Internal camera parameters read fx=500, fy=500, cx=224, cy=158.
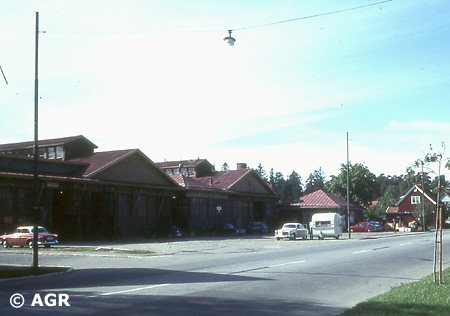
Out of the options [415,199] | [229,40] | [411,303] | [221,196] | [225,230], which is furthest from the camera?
[415,199]

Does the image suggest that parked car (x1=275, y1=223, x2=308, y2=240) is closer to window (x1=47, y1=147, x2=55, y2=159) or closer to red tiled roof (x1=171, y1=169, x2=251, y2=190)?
red tiled roof (x1=171, y1=169, x2=251, y2=190)

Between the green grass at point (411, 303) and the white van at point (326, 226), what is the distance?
1318 inches

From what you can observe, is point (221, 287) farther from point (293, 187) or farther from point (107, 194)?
point (293, 187)

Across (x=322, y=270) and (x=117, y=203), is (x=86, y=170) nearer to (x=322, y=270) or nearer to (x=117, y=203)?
(x=117, y=203)

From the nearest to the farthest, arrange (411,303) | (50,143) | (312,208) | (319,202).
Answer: (411,303), (50,143), (319,202), (312,208)

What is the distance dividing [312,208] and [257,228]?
1200cm

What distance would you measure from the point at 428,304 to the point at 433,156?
4.06 meters

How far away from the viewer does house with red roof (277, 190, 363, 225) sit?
68312 millimetres

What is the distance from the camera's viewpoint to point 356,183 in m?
82.6

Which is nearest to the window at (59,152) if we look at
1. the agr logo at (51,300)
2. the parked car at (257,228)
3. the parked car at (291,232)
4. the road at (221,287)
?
the parked car at (291,232)

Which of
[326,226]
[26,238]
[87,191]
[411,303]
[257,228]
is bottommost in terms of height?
[257,228]

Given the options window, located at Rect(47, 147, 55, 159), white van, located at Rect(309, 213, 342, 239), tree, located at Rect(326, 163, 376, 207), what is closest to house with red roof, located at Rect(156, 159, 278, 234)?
window, located at Rect(47, 147, 55, 159)

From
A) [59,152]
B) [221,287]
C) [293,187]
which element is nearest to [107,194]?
[59,152]

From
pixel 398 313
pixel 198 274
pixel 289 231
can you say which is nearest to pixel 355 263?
pixel 198 274
